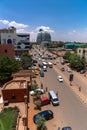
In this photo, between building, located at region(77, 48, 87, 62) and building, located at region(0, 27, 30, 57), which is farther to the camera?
building, located at region(0, 27, 30, 57)

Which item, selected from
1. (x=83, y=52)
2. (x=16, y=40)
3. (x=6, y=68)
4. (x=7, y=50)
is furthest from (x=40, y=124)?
(x=16, y=40)

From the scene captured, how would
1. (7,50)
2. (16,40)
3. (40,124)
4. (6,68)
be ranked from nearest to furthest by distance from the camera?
(40,124) < (6,68) < (7,50) < (16,40)

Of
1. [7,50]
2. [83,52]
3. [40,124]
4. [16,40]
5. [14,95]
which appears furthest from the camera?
[16,40]

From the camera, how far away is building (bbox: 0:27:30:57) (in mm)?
96556

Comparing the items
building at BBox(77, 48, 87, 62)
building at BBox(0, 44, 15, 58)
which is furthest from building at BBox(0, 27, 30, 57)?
building at BBox(77, 48, 87, 62)

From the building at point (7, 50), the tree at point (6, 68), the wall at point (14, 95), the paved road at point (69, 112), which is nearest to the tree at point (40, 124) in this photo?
the paved road at point (69, 112)

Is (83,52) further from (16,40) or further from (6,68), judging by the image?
(6,68)

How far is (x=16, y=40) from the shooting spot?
3873 inches

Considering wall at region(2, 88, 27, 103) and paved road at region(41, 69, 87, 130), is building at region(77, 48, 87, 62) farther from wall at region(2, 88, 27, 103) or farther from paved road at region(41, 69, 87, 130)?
wall at region(2, 88, 27, 103)

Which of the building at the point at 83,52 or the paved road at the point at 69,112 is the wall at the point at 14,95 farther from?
the building at the point at 83,52

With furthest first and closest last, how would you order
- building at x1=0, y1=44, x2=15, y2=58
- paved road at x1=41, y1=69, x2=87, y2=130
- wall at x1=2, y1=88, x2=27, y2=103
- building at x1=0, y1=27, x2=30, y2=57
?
1. building at x1=0, y1=27, x2=30, y2=57
2. building at x1=0, y1=44, x2=15, y2=58
3. wall at x1=2, y1=88, x2=27, y2=103
4. paved road at x1=41, y1=69, x2=87, y2=130

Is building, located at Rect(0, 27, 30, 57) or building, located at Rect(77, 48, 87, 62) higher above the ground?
building, located at Rect(0, 27, 30, 57)

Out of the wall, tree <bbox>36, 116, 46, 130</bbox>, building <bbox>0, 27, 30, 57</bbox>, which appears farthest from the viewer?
building <bbox>0, 27, 30, 57</bbox>

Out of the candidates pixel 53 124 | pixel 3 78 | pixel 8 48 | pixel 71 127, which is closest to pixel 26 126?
pixel 53 124
